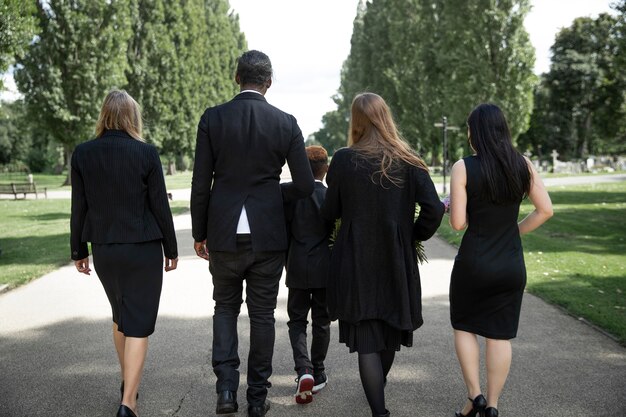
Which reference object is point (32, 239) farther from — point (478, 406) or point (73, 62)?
point (73, 62)

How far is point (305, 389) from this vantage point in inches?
149

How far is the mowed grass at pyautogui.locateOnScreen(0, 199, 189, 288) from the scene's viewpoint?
9.09m

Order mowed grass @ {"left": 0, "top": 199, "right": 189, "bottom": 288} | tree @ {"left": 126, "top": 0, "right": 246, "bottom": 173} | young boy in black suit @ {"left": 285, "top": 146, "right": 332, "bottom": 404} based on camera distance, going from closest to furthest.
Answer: young boy in black suit @ {"left": 285, "top": 146, "right": 332, "bottom": 404}
mowed grass @ {"left": 0, "top": 199, "right": 189, "bottom": 288}
tree @ {"left": 126, "top": 0, "right": 246, "bottom": 173}

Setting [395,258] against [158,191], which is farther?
[158,191]

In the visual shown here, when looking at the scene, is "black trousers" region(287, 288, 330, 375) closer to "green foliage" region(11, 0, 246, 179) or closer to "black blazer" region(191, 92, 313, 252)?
"black blazer" region(191, 92, 313, 252)

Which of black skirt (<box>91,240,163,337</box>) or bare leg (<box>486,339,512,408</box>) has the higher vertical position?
black skirt (<box>91,240,163,337</box>)

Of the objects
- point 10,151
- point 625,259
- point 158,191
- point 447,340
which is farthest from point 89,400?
point 10,151

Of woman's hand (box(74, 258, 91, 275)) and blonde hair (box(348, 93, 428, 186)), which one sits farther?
woman's hand (box(74, 258, 91, 275))

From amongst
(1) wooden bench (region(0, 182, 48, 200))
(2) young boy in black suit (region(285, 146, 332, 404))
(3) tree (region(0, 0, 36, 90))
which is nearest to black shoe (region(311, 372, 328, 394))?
(2) young boy in black suit (region(285, 146, 332, 404))

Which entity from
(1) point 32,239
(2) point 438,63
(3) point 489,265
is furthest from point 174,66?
(3) point 489,265

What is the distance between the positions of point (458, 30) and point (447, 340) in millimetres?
28087

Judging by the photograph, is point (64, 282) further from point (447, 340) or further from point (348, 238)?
point (348, 238)

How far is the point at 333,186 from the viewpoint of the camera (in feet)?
11.6

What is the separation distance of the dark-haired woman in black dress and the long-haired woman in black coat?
0.68ft
